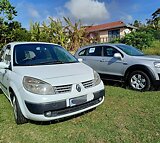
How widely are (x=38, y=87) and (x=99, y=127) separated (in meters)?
1.28

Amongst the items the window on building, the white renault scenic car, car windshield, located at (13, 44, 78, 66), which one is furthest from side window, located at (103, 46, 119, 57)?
the window on building

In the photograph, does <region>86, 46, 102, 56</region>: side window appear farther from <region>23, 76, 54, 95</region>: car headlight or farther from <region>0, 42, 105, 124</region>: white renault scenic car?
<region>23, 76, 54, 95</region>: car headlight

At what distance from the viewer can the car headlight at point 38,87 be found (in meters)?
3.38

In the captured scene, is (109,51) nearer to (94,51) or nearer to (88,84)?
(94,51)

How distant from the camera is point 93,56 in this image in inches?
292

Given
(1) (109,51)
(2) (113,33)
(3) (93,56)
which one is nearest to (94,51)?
(3) (93,56)

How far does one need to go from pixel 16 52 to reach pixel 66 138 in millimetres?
2217

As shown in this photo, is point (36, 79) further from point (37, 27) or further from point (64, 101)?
point (37, 27)

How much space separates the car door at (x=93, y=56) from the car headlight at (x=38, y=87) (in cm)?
A: 395

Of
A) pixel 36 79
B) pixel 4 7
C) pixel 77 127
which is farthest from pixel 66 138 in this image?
pixel 4 7

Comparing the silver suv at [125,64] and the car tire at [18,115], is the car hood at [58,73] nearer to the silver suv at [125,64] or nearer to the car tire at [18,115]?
the car tire at [18,115]

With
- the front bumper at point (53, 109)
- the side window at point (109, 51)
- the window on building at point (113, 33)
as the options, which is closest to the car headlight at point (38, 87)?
the front bumper at point (53, 109)

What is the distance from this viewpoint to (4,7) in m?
11.3

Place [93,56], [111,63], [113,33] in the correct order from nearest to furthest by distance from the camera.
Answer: [111,63]
[93,56]
[113,33]
